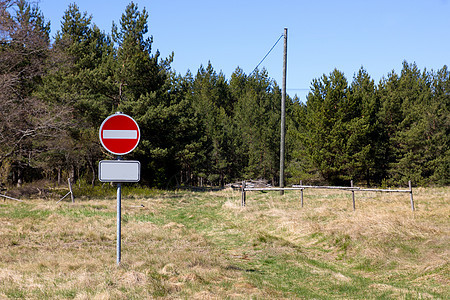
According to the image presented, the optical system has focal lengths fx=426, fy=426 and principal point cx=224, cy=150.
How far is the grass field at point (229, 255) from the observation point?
6086 millimetres

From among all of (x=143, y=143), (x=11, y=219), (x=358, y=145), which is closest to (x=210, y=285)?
(x=11, y=219)

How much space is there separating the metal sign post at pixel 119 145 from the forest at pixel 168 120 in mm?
15542

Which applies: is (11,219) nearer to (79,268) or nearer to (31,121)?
(79,268)

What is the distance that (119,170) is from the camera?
6988 millimetres

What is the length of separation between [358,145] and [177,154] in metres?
19.6

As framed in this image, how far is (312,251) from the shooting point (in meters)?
10.4

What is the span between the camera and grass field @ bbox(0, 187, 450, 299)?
6.09 m

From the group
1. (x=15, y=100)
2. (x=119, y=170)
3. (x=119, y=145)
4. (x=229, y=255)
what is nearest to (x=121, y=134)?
(x=119, y=145)

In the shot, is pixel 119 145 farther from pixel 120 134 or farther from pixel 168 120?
pixel 168 120

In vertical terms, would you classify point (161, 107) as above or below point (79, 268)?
above

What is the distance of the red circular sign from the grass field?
6.45 ft

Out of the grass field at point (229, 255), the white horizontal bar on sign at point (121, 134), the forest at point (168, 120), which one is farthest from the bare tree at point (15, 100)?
the white horizontal bar on sign at point (121, 134)

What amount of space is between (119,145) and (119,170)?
43cm

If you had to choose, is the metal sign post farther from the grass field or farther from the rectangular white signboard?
the grass field
